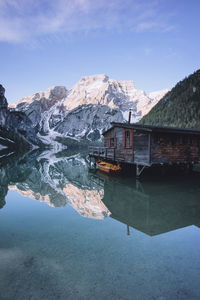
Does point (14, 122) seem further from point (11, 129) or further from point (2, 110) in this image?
point (2, 110)

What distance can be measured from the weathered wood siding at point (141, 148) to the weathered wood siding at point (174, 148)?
553 mm

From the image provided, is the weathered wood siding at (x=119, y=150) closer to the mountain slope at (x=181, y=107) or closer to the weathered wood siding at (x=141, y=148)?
the weathered wood siding at (x=141, y=148)

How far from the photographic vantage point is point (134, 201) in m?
15.0

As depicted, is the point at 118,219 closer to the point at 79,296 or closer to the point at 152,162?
the point at 79,296

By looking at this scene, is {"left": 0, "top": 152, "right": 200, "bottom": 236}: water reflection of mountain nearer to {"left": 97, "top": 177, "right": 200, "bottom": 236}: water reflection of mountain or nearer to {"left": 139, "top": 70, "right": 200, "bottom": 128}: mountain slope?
{"left": 97, "top": 177, "right": 200, "bottom": 236}: water reflection of mountain

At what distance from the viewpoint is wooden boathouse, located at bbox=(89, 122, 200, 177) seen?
21.4 m

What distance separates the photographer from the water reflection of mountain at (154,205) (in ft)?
34.8

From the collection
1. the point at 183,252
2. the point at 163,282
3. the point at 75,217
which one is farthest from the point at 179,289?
the point at 75,217

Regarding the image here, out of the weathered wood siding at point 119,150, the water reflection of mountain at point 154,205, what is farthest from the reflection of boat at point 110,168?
the water reflection of mountain at point 154,205

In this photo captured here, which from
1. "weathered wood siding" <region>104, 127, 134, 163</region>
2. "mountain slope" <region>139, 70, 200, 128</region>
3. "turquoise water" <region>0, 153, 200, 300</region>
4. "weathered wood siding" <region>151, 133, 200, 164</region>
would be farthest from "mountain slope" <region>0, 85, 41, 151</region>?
"turquoise water" <region>0, 153, 200, 300</region>

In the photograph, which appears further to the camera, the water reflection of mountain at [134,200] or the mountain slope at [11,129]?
the mountain slope at [11,129]

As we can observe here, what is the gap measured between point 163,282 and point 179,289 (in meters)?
0.48

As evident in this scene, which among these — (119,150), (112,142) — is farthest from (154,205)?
(112,142)

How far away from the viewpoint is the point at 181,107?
11712 cm
